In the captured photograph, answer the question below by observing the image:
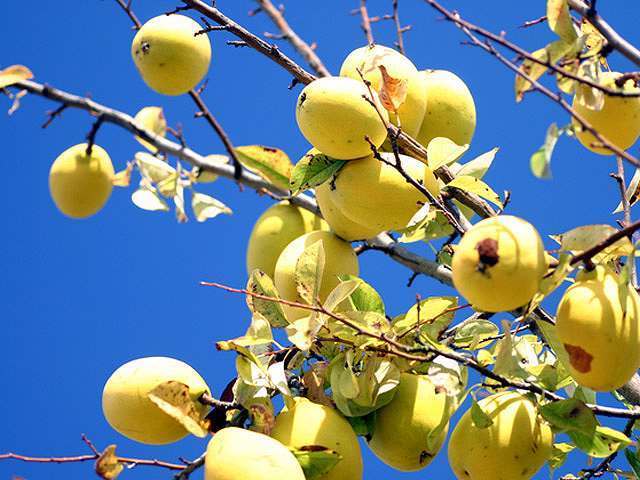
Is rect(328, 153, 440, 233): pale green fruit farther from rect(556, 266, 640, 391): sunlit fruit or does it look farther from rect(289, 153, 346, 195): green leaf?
rect(556, 266, 640, 391): sunlit fruit

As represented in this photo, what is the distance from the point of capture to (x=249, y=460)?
1020 millimetres

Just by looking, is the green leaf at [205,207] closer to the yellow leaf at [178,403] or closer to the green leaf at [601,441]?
the yellow leaf at [178,403]

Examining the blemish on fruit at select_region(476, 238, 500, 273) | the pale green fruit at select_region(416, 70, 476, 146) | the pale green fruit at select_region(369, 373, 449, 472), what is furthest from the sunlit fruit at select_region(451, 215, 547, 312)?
the pale green fruit at select_region(416, 70, 476, 146)

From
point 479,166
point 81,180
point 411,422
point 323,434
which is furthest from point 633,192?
point 81,180

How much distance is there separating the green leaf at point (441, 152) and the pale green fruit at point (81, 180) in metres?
0.52

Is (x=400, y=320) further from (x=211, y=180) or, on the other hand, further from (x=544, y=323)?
(x=211, y=180)

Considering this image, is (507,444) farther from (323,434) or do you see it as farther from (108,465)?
(108,465)

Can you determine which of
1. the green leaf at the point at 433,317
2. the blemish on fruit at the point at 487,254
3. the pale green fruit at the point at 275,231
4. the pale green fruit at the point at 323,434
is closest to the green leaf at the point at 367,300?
the green leaf at the point at 433,317

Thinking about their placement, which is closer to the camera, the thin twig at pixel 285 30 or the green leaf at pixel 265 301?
the thin twig at pixel 285 30

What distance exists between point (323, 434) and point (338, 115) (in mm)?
419

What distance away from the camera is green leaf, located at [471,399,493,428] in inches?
44.8

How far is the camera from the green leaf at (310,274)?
1.22 meters

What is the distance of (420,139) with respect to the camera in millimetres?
1531

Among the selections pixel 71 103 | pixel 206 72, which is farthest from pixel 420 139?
pixel 71 103
